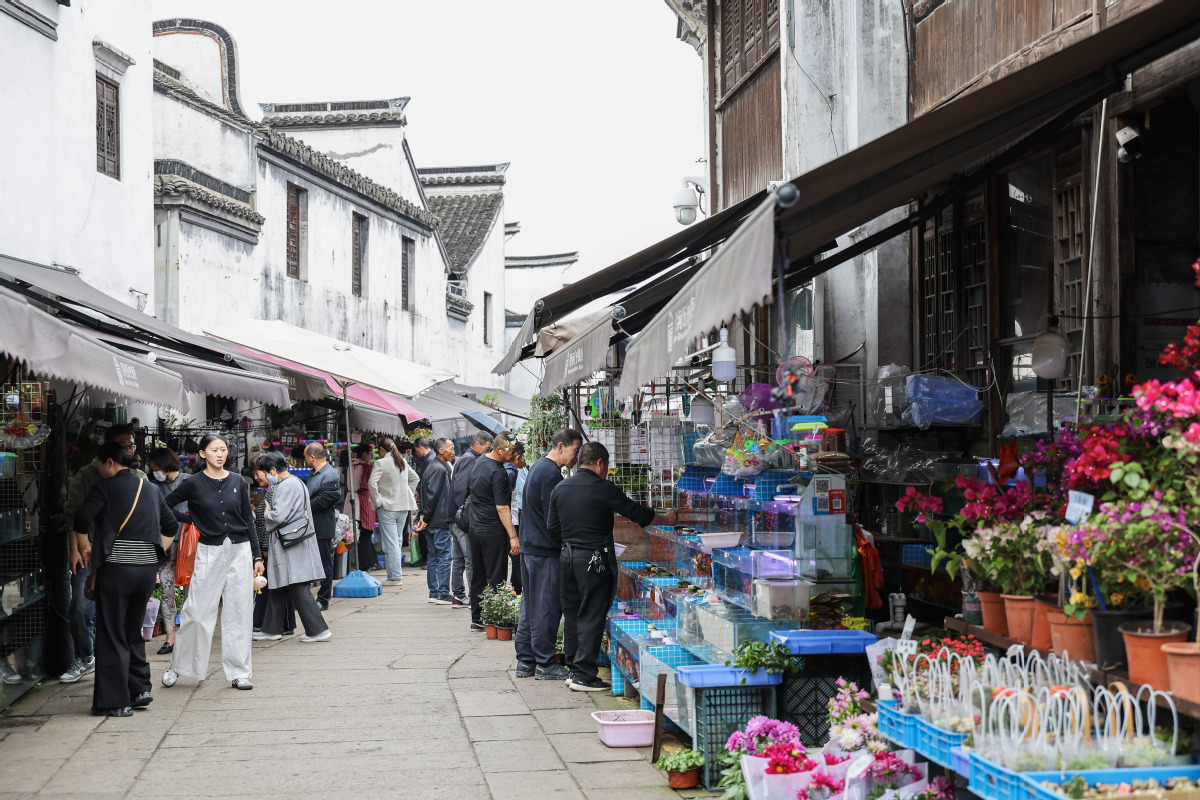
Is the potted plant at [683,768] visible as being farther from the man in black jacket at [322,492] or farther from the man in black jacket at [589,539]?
the man in black jacket at [322,492]

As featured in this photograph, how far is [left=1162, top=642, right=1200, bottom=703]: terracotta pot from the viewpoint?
13.3 ft

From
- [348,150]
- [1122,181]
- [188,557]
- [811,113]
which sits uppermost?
[348,150]

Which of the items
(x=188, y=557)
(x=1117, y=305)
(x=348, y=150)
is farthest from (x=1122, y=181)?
(x=348, y=150)

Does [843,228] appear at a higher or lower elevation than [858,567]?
higher

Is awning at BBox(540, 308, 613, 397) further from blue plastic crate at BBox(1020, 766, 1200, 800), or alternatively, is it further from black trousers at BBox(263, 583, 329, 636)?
black trousers at BBox(263, 583, 329, 636)

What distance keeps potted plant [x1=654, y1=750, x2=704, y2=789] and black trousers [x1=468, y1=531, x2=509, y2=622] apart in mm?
6114

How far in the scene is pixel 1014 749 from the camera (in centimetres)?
442

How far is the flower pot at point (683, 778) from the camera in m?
7.14

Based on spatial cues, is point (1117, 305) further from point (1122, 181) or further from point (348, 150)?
point (348, 150)

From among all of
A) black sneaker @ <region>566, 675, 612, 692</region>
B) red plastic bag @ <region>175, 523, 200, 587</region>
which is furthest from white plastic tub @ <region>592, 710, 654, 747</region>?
red plastic bag @ <region>175, 523, 200, 587</region>

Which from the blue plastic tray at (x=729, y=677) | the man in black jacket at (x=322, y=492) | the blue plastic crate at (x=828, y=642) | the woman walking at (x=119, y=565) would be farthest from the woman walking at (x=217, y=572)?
the blue plastic crate at (x=828, y=642)

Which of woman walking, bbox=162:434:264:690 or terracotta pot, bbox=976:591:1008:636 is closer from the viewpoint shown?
terracotta pot, bbox=976:591:1008:636

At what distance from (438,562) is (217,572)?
261 inches

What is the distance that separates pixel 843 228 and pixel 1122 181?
1641 millimetres
